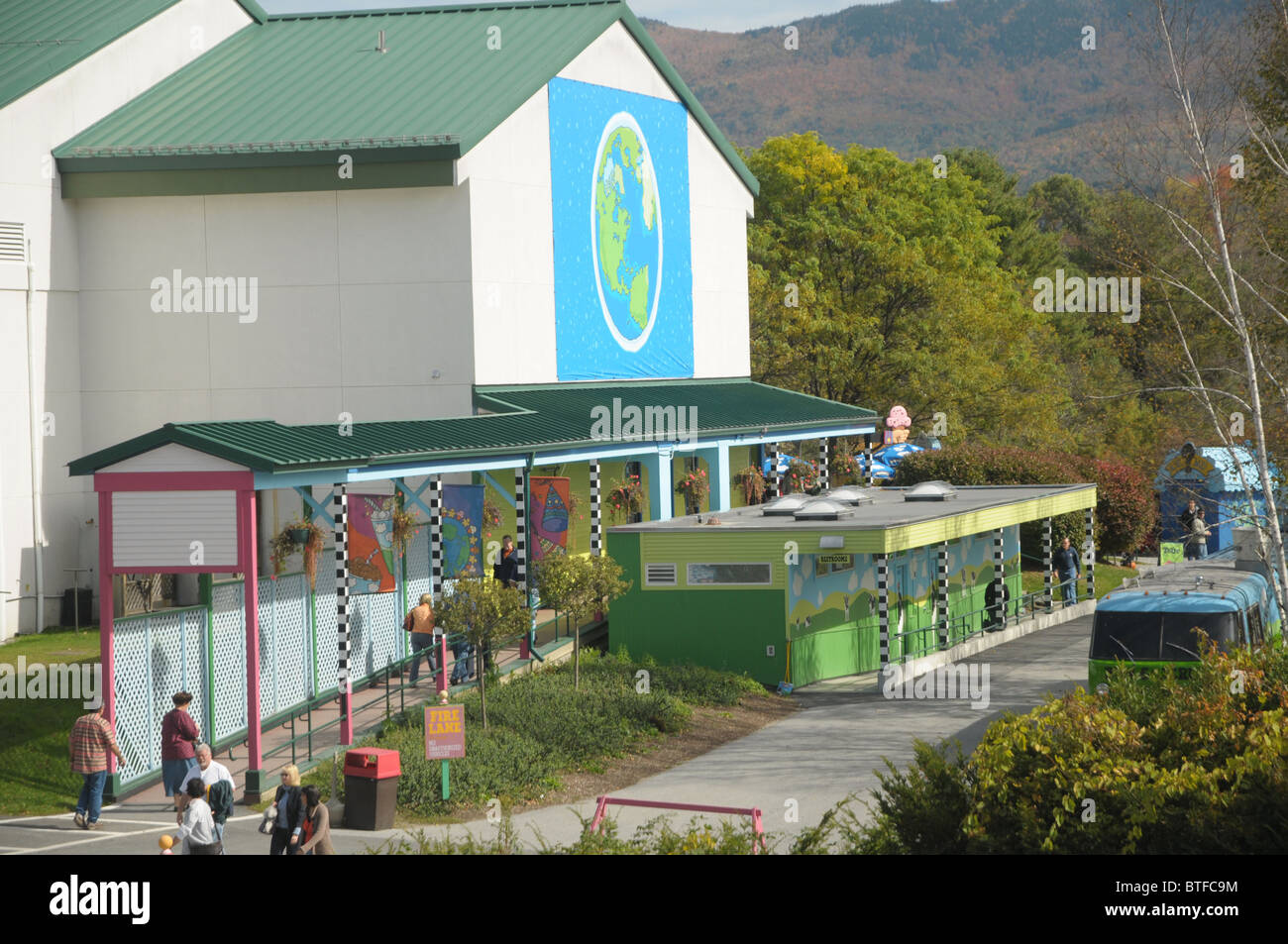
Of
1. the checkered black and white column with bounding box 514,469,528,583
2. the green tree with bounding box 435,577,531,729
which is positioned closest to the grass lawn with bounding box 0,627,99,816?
the green tree with bounding box 435,577,531,729

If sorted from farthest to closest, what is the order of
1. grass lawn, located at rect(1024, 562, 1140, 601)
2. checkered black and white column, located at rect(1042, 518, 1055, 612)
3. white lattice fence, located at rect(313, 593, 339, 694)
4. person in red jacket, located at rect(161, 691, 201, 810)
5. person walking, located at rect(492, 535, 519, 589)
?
grass lawn, located at rect(1024, 562, 1140, 601), checkered black and white column, located at rect(1042, 518, 1055, 612), person walking, located at rect(492, 535, 519, 589), white lattice fence, located at rect(313, 593, 339, 694), person in red jacket, located at rect(161, 691, 201, 810)

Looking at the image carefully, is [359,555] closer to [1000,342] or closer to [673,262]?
[673,262]

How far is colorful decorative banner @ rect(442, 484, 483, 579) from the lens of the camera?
2638 cm

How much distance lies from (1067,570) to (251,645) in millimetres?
24327

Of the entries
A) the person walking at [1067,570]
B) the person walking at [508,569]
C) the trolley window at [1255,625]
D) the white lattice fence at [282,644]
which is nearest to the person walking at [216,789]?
the white lattice fence at [282,644]

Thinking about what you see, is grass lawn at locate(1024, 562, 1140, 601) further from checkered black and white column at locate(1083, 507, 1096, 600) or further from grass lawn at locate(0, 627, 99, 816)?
grass lawn at locate(0, 627, 99, 816)

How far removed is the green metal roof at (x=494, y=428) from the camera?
1938cm

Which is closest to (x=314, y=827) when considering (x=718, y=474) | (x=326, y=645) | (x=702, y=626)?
(x=326, y=645)

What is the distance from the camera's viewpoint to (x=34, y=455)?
100ft

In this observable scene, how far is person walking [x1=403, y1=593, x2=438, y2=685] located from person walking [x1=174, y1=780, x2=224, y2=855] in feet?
29.5

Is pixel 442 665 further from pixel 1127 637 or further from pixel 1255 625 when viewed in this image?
pixel 1255 625

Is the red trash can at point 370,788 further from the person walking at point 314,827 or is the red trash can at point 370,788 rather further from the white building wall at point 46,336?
the white building wall at point 46,336

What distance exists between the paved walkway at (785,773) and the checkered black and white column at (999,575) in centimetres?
486
